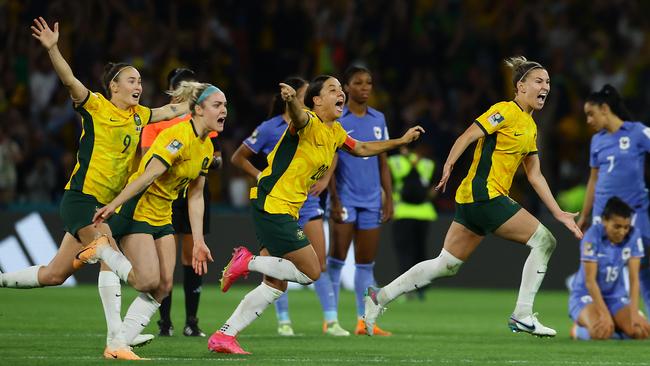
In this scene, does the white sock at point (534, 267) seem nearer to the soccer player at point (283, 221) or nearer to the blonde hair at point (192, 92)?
the soccer player at point (283, 221)

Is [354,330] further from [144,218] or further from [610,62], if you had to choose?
[610,62]

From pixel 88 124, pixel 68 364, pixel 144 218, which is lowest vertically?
pixel 68 364

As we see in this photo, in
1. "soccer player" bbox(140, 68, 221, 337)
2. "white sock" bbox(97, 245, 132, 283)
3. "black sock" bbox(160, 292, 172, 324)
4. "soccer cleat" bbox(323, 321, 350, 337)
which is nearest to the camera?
"white sock" bbox(97, 245, 132, 283)

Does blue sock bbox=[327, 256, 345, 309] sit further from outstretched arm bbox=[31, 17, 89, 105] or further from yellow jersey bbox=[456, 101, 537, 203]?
outstretched arm bbox=[31, 17, 89, 105]

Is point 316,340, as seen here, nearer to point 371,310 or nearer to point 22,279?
point 371,310

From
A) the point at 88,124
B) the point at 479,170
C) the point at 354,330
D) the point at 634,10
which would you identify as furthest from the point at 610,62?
the point at 88,124

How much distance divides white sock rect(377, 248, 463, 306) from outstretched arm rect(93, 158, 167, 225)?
8.44ft

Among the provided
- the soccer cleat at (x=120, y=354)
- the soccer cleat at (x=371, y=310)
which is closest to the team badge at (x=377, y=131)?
the soccer cleat at (x=371, y=310)

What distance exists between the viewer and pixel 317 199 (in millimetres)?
12008

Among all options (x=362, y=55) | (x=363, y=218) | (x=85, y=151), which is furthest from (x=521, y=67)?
(x=362, y=55)

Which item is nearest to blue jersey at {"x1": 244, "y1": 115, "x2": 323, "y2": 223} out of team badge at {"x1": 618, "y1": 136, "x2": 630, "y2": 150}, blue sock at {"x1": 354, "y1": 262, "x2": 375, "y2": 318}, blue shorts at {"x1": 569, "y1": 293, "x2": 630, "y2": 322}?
blue sock at {"x1": 354, "y1": 262, "x2": 375, "y2": 318}

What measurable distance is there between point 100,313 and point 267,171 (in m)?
4.64

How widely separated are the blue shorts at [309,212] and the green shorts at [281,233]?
77.2 inches

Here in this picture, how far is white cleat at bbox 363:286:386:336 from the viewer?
1101 cm
